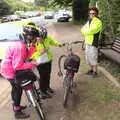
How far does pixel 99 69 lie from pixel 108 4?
2595 millimetres

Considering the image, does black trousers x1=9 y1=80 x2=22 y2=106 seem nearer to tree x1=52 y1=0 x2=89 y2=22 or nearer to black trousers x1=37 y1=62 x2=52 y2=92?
black trousers x1=37 y1=62 x2=52 y2=92

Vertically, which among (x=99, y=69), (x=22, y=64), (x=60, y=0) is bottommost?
(x=60, y=0)

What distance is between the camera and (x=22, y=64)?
7344 mm

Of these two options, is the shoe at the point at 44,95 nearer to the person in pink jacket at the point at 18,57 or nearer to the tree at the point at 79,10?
the person in pink jacket at the point at 18,57

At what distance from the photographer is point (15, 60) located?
735cm

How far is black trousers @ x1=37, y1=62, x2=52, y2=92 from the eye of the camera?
8953 millimetres

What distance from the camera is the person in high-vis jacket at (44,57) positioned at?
8328mm

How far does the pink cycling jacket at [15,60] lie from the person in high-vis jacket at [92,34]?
3.50 metres

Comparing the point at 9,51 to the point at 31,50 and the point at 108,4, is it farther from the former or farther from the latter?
the point at 108,4

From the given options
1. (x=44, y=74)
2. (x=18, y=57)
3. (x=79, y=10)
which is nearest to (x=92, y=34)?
(x=44, y=74)

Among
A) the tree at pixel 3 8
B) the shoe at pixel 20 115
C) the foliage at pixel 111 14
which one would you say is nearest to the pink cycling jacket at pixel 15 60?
the shoe at pixel 20 115

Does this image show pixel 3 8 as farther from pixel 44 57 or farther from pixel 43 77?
pixel 44 57

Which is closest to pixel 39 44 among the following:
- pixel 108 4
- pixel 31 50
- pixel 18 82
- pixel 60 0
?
pixel 31 50

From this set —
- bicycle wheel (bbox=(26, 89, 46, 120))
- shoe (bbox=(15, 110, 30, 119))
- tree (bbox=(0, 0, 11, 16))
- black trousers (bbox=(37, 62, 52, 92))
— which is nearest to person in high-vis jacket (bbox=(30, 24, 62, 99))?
black trousers (bbox=(37, 62, 52, 92))
